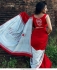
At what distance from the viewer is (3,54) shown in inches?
392

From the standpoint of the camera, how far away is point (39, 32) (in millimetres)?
8680

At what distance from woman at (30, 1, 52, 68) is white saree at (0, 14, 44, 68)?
11.4 inches

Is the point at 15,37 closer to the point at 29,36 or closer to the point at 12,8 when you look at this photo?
the point at 29,36

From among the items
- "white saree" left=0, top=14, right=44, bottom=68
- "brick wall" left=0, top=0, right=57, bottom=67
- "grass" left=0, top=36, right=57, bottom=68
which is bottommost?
"grass" left=0, top=36, right=57, bottom=68

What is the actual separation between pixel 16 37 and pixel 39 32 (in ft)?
2.61

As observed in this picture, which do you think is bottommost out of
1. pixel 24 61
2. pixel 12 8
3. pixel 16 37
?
pixel 24 61

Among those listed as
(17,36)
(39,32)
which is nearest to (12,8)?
(17,36)

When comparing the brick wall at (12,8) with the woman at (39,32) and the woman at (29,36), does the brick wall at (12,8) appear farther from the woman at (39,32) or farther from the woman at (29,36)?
the woman at (39,32)

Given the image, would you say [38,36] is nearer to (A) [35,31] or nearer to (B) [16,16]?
(A) [35,31]

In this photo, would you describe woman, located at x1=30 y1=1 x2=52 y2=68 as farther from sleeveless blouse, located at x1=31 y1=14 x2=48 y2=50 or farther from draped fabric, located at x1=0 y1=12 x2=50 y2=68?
draped fabric, located at x1=0 y1=12 x2=50 y2=68

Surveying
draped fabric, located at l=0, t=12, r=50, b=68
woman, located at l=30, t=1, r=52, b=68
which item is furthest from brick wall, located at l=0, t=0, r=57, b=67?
woman, located at l=30, t=1, r=52, b=68

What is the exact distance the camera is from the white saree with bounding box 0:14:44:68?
9.12 metres

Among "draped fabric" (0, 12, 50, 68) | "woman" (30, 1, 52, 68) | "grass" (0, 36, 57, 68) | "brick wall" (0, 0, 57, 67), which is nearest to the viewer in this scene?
"woman" (30, 1, 52, 68)

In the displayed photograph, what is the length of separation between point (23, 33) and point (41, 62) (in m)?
0.86
